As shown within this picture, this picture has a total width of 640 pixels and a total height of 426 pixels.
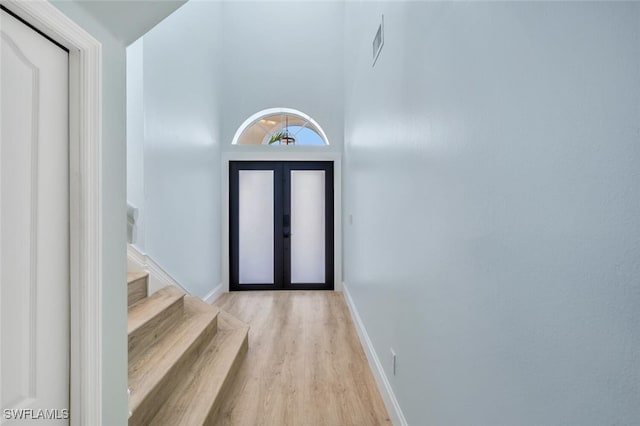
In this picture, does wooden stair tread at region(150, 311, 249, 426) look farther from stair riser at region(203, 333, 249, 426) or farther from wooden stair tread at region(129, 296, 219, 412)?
wooden stair tread at region(129, 296, 219, 412)

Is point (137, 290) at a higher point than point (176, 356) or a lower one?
higher

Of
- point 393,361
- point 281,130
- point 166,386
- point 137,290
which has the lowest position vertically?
point 166,386

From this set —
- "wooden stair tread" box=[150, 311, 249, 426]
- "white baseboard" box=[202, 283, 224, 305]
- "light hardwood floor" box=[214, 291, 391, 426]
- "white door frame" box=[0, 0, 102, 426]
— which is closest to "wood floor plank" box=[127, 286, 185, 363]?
"wooden stair tread" box=[150, 311, 249, 426]

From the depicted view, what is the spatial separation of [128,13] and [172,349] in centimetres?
186

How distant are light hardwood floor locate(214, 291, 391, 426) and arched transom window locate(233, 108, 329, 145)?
2.43m

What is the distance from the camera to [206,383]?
2066 mm

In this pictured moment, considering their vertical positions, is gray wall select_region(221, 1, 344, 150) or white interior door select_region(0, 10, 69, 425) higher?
gray wall select_region(221, 1, 344, 150)

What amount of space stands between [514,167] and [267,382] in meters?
2.22

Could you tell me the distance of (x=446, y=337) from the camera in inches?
46.6

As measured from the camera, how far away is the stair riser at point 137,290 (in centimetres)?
240

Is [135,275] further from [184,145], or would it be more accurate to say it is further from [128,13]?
[128,13]

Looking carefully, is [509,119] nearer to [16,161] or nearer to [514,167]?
[514,167]

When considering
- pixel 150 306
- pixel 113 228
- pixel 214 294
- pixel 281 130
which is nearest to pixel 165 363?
pixel 150 306

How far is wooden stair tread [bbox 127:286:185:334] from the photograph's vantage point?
6.84ft
